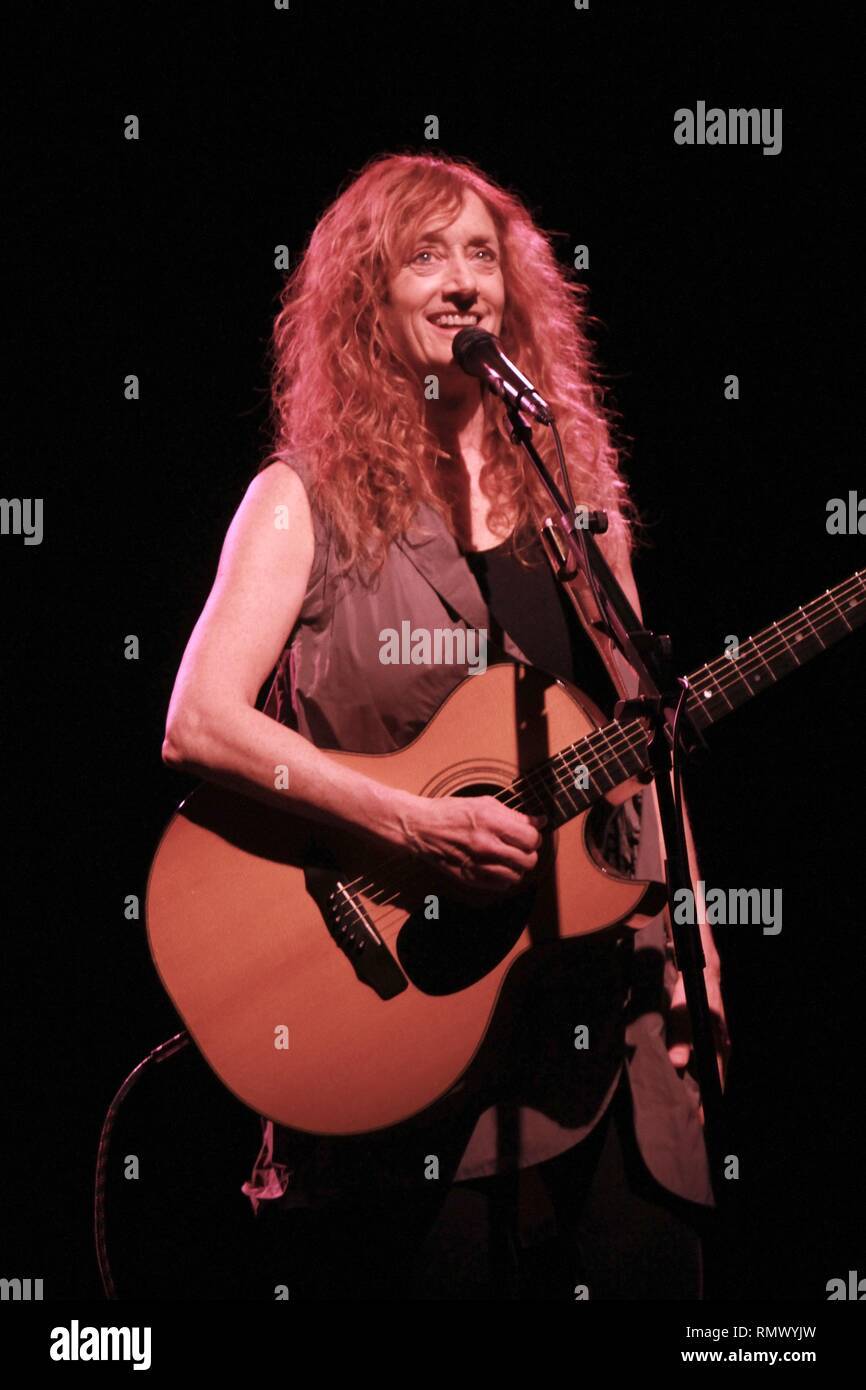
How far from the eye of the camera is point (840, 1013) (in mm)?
2855

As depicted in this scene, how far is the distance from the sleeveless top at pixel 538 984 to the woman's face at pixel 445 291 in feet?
1.05

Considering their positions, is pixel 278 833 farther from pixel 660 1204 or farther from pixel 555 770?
pixel 660 1204

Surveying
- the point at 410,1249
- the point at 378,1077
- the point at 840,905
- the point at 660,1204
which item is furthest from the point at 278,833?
the point at 840,905

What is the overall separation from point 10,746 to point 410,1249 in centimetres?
145

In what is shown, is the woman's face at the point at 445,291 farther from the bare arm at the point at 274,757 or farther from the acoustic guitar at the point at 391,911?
the acoustic guitar at the point at 391,911

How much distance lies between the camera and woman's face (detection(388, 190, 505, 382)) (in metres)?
2.28

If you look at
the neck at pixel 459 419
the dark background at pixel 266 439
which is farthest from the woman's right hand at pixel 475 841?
the dark background at pixel 266 439

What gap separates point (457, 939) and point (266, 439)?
1.46m

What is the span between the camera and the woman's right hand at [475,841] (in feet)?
6.15

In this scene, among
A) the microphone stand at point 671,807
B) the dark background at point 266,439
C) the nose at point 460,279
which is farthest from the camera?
the dark background at point 266,439

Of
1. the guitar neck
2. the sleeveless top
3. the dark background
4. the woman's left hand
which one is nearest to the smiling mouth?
the sleeveless top

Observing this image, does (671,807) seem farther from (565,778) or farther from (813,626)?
(813,626)

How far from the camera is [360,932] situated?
1.92 meters
